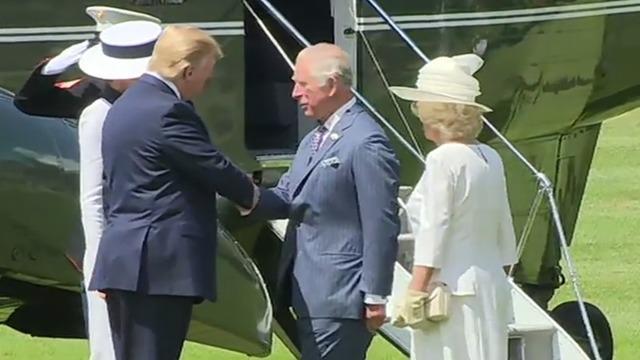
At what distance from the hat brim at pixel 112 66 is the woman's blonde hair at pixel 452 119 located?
1163 mm

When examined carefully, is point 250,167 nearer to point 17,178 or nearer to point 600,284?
point 17,178

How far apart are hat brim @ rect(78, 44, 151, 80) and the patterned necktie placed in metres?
0.72

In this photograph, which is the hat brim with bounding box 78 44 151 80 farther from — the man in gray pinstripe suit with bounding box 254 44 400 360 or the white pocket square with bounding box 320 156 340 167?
the white pocket square with bounding box 320 156 340 167

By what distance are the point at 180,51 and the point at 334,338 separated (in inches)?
49.3

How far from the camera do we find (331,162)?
6285 millimetres

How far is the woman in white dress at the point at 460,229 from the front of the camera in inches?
233

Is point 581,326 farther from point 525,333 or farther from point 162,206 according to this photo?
point 162,206

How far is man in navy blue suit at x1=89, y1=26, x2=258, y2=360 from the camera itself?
5.88m

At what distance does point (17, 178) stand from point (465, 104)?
2.28 metres

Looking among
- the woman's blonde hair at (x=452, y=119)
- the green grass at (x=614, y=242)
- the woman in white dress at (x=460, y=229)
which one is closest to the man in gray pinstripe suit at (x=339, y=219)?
the woman in white dress at (x=460, y=229)

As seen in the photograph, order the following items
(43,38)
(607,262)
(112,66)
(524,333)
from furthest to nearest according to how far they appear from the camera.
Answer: (607,262)
(43,38)
(524,333)
(112,66)

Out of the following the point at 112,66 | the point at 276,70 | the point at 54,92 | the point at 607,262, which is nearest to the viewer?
the point at 112,66

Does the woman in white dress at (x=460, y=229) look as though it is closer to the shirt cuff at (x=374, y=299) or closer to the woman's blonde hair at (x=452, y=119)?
the woman's blonde hair at (x=452, y=119)

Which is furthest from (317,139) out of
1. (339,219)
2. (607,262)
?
(607,262)
